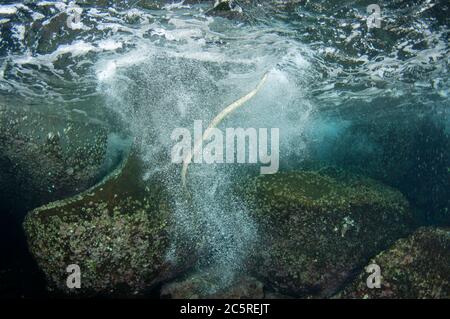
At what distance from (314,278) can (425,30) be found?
A: 8.19m

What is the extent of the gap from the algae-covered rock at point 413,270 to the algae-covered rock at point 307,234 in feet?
3.30

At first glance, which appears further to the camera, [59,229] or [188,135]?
[188,135]

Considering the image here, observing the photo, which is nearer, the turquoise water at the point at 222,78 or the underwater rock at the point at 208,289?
the turquoise water at the point at 222,78

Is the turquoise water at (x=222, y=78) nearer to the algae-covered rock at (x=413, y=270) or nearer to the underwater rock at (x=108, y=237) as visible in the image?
the underwater rock at (x=108, y=237)

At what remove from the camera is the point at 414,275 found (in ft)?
28.7

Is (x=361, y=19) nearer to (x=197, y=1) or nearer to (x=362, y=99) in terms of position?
(x=197, y=1)

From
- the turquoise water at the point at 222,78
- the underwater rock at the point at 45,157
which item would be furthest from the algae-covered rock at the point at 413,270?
the underwater rock at the point at 45,157

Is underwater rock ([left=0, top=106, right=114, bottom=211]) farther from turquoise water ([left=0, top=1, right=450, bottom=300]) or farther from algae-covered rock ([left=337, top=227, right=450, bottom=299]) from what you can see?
algae-covered rock ([left=337, top=227, right=450, bottom=299])

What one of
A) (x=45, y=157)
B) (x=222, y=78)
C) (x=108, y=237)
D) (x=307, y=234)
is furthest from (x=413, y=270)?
(x=45, y=157)

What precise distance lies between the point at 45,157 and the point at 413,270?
46.4 ft

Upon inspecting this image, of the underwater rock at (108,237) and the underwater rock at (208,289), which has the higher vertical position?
the underwater rock at (108,237)

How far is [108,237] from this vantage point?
771 centimetres

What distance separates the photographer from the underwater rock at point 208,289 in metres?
8.55
